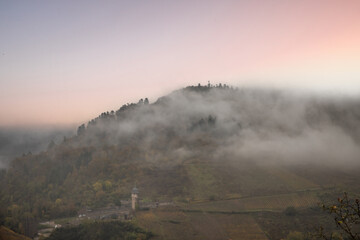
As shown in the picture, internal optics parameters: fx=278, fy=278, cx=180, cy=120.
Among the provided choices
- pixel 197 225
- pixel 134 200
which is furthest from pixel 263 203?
pixel 134 200

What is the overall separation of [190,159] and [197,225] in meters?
56.7

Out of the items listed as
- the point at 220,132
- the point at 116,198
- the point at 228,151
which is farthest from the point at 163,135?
the point at 116,198

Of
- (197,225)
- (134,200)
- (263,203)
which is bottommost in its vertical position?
(263,203)

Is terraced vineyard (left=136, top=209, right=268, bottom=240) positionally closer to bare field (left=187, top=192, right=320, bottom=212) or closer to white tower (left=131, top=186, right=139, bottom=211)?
bare field (left=187, top=192, right=320, bottom=212)

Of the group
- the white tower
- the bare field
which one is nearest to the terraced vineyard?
the bare field

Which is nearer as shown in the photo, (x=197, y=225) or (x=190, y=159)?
(x=197, y=225)

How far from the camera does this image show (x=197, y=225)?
66.3 m

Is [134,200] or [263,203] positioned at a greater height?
[134,200]

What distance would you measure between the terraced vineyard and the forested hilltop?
10317mm

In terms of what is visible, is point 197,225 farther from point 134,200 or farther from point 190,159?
point 190,159

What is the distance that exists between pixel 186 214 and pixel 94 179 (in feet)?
188

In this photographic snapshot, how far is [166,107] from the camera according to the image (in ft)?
650

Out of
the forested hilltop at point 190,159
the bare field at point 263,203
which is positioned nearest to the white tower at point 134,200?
the forested hilltop at point 190,159

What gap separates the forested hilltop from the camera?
296ft
